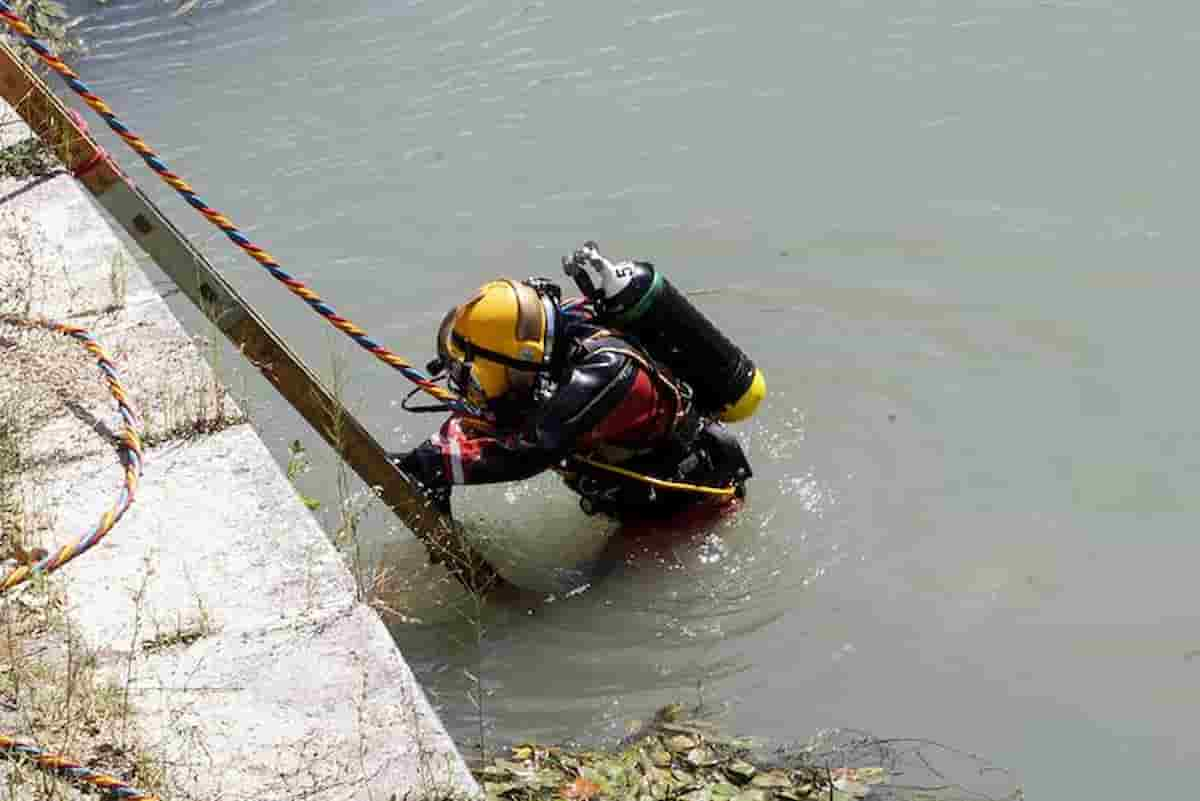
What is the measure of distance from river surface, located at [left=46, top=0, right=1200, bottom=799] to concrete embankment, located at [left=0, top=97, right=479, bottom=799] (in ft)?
2.52

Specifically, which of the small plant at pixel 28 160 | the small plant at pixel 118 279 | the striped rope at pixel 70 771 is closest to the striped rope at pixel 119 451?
the small plant at pixel 118 279

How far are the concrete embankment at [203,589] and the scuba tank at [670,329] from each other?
1.32 m

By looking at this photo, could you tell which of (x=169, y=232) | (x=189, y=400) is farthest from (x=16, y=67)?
(x=189, y=400)

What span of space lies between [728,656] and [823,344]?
2.23 metres

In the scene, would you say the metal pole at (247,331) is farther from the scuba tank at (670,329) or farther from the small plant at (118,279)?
the scuba tank at (670,329)

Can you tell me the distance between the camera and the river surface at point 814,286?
546 cm

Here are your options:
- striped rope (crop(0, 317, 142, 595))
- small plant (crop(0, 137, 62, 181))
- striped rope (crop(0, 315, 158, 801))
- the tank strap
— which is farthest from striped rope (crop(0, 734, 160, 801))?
small plant (crop(0, 137, 62, 181))

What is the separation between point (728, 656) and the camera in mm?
5625

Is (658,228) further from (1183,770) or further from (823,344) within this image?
(1183,770)

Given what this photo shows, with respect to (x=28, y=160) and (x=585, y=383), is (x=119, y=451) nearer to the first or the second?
(x=585, y=383)

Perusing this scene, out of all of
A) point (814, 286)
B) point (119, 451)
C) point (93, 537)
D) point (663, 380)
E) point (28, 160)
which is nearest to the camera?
point (93, 537)

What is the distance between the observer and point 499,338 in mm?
5336

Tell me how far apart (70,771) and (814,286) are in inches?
197

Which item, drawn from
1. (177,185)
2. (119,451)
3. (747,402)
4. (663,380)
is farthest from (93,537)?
(747,402)
